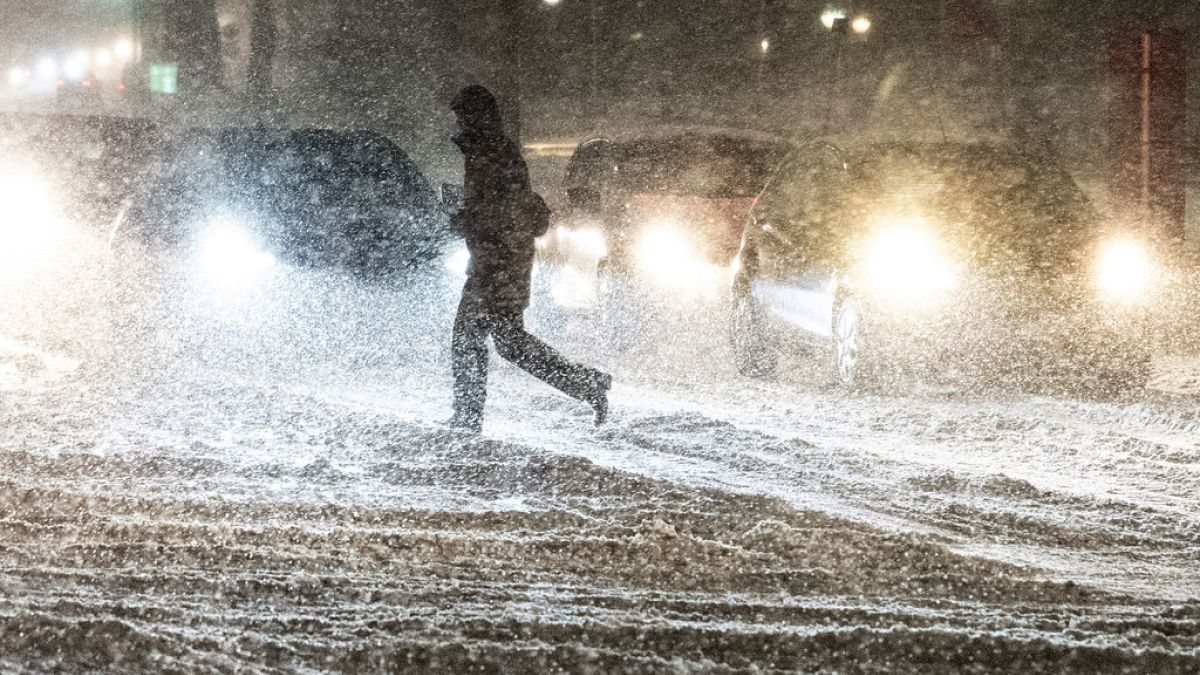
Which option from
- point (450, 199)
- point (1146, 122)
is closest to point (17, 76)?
point (1146, 122)

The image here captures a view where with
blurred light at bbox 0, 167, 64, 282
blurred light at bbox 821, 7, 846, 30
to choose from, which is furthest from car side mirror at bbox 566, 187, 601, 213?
blurred light at bbox 821, 7, 846, 30

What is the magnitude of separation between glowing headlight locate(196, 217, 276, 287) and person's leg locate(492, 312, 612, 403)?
2.74m

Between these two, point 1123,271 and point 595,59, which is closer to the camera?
point 1123,271

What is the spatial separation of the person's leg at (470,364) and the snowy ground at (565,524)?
Result: 0.23 meters

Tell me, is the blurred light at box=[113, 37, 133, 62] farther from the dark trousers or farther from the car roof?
the dark trousers

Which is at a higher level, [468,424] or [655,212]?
[655,212]

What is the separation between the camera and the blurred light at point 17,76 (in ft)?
194

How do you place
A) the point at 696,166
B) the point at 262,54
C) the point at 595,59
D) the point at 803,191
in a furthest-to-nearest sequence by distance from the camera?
the point at 262,54, the point at 595,59, the point at 696,166, the point at 803,191

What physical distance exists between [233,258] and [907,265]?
4.13m

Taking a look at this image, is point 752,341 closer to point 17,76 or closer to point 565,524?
point 565,524

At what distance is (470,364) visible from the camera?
7.36m

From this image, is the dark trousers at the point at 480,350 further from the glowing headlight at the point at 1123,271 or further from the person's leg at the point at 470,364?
the glowing headlight at the point at 1123,271

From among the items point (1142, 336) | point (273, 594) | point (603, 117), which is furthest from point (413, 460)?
point (603, 117)

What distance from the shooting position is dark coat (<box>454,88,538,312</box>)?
23.5 feet
